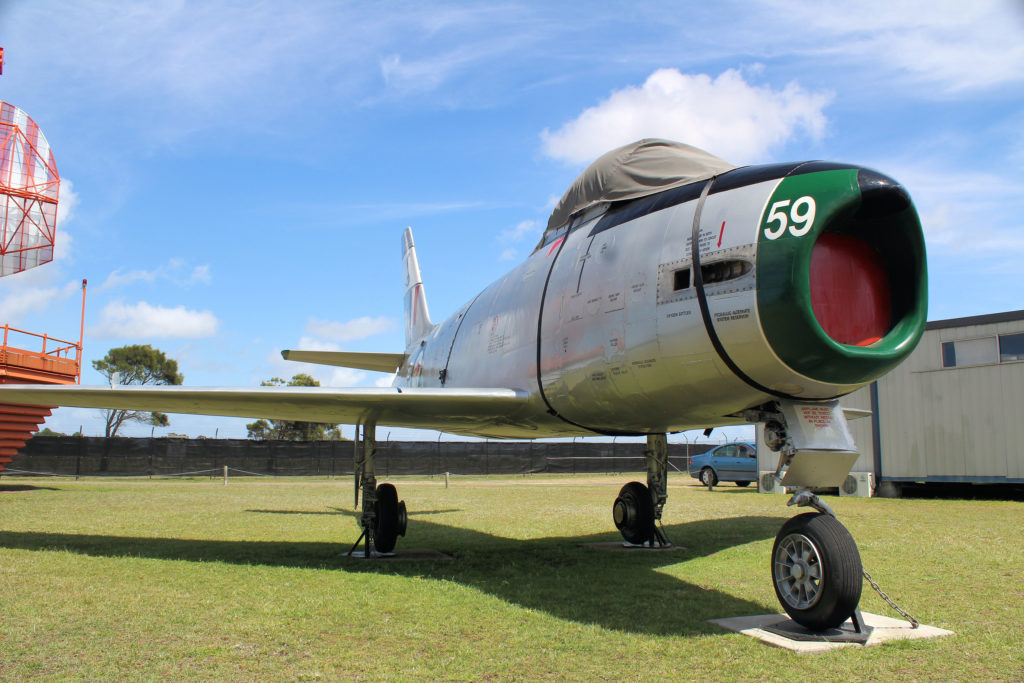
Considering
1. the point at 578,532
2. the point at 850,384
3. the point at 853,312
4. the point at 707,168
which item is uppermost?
the point at 707,168

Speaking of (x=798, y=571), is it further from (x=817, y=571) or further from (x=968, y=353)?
(x=968, y=353)

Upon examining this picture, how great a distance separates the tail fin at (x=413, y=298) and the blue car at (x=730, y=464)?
13935 mm

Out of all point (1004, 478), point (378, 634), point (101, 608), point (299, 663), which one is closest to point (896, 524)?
point (1004, 478)

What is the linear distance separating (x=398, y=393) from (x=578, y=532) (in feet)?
17.0

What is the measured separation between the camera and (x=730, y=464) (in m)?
25.3

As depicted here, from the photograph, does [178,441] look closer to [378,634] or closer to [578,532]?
[578,532]

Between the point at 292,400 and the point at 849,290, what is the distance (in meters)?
5.76

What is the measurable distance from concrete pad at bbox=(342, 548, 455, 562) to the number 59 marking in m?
5.60

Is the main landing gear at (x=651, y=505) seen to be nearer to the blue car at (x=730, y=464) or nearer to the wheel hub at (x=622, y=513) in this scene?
the wheel hub at (x=622, y=513)

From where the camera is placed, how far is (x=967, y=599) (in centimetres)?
601

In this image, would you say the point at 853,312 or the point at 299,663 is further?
the point at 853,312

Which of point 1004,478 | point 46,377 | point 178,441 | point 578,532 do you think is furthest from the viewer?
point 178,441

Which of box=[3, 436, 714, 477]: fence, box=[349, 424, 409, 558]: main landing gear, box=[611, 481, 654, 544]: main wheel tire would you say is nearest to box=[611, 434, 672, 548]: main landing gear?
box=[611, 481, 654, 544]: main wheel tire

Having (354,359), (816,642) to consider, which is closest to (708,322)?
(816,642)
